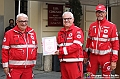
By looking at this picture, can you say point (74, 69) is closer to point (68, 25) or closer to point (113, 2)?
point (68, 25)

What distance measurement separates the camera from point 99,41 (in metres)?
6.09

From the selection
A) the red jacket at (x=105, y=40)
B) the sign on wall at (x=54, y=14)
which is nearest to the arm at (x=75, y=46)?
the red jacket at (x=105, y=40)

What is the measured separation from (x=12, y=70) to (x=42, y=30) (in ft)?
20.5

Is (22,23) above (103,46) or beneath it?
above

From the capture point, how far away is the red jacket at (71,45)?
556 centimetres

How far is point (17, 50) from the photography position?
5.65m

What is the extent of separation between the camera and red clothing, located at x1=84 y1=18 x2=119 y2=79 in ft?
19.9

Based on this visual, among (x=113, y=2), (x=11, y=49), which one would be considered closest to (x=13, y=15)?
(x=113, y=2)

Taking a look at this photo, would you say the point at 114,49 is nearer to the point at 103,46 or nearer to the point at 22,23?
the point at 103,46

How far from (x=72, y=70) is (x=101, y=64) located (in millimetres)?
820

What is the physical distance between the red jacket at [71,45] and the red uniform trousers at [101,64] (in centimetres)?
61

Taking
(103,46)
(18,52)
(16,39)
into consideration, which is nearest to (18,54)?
(18,52)


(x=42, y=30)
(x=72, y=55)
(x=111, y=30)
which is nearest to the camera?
(x=72, y=55)

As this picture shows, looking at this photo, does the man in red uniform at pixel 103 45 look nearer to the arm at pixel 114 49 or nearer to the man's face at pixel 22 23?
the arm at pixel 114 49
